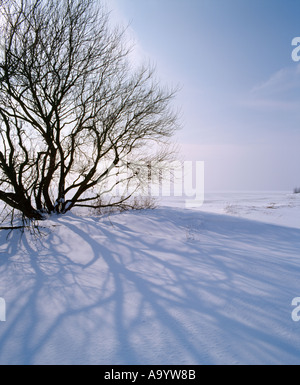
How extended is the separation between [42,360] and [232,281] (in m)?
1.99

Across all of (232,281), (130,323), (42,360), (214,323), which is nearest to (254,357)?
(214,323)

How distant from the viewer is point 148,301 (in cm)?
219

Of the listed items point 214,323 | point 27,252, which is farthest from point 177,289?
point 27,252

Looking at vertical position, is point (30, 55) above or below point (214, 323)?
above

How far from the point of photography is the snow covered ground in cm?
156

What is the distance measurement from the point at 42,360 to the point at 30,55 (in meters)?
6.62

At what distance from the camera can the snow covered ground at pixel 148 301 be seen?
1.56 metres

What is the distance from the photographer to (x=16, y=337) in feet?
5.70

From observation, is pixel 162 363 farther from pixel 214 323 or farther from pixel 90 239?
pixel 90 239

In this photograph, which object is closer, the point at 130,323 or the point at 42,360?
the point at 42,360

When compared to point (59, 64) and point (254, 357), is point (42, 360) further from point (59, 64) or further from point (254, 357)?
point (59, 64)

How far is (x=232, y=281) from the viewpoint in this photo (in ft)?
8.53
